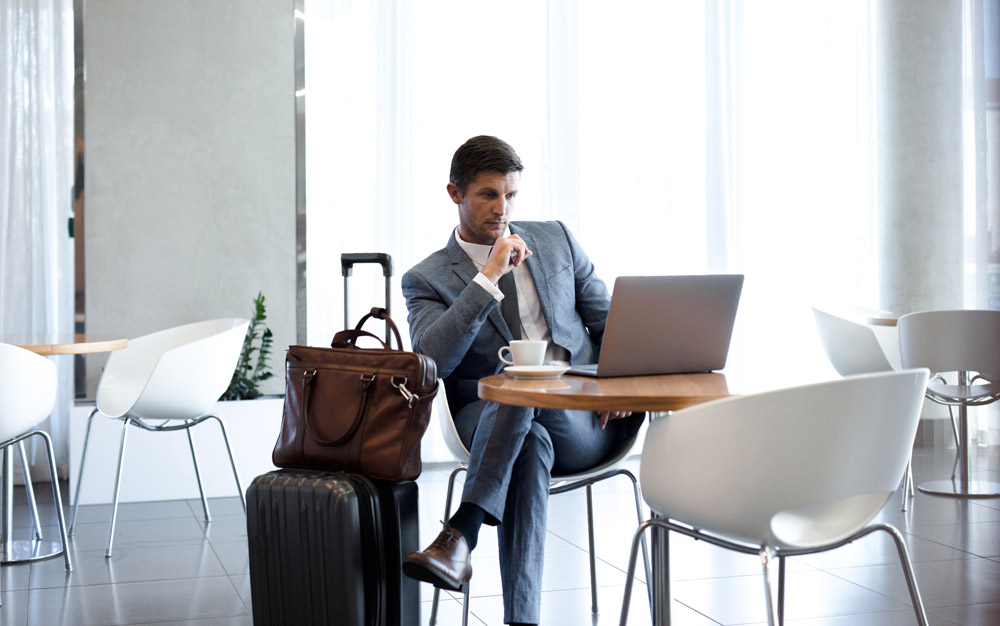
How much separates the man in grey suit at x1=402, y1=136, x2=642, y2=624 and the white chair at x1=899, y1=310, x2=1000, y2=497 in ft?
6.73

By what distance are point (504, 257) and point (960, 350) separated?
8.50 feet

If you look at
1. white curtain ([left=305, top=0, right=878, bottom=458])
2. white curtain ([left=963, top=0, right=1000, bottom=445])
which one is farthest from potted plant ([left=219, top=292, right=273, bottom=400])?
white curtain ([left=963, top=0, right=1000, bottom=445])

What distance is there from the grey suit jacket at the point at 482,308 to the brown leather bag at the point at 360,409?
0.52 ft

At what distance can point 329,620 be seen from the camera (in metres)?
2.22

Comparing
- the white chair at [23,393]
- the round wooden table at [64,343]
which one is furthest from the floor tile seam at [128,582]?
the round wooden table at [64,343]

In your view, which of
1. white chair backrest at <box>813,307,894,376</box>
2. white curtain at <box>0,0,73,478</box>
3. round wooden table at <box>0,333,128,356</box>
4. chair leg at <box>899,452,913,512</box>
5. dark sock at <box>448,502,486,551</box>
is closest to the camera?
dark sock at <box>448,502,486,551</box>

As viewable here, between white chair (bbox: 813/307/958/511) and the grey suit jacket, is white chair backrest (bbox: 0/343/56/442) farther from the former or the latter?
white chair (bbox: 813/307/958/511)

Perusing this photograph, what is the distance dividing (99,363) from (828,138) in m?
4.12

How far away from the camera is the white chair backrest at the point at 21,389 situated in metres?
3.10

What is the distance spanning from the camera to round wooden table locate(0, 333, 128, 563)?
3.28 m

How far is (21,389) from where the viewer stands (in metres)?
3.15

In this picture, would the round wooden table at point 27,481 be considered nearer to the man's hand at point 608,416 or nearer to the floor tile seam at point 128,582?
the floor tile seam at point 128,582

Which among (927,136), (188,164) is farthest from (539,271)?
(927,136)

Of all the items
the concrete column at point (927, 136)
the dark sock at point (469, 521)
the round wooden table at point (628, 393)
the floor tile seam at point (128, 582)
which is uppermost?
the concrete column at point (927, 136)
